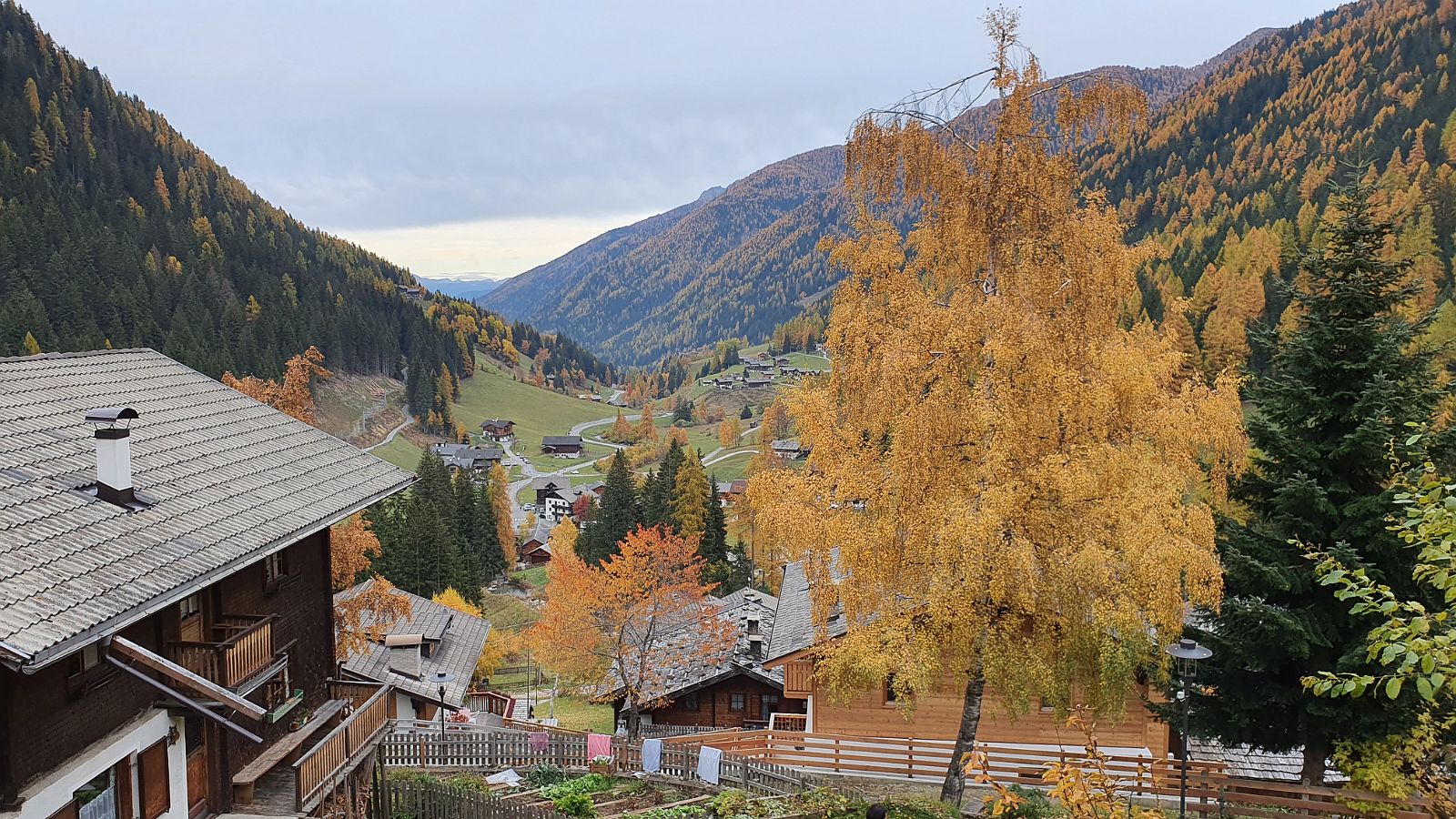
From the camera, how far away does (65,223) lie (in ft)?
490

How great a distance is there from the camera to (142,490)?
40.4 ft

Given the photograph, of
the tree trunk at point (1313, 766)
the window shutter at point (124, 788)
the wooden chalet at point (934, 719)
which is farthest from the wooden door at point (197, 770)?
the tree trunk at point (1313, 766)

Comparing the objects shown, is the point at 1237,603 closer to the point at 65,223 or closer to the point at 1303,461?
the point at 1303,461

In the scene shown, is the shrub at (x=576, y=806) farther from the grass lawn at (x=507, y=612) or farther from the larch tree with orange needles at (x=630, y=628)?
the grass lawn at (x=507, y=612)

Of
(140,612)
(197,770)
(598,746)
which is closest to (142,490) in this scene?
(140,612)

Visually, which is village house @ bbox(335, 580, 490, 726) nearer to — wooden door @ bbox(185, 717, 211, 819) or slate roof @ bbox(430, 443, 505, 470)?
wooden door @ bbox(185, 717, 211, 819)

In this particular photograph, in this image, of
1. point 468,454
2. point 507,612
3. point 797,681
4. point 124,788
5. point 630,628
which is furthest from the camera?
point 468,454

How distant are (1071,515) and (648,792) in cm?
1248

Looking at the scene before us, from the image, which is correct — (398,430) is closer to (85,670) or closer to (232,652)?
(232,652)

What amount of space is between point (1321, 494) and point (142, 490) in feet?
65.0

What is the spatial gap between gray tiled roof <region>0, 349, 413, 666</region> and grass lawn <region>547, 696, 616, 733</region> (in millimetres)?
27103

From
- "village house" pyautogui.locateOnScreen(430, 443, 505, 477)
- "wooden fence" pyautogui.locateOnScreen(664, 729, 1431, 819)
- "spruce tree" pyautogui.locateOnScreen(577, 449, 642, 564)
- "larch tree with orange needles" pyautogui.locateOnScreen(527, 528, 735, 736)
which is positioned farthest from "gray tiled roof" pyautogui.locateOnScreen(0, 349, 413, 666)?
"village house" pyautogui.locateOnScreen(430, 443, 505, 477)

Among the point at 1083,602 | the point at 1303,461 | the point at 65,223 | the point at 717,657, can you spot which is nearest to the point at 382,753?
the point at 1083,602

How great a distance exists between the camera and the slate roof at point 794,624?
22.5 m
